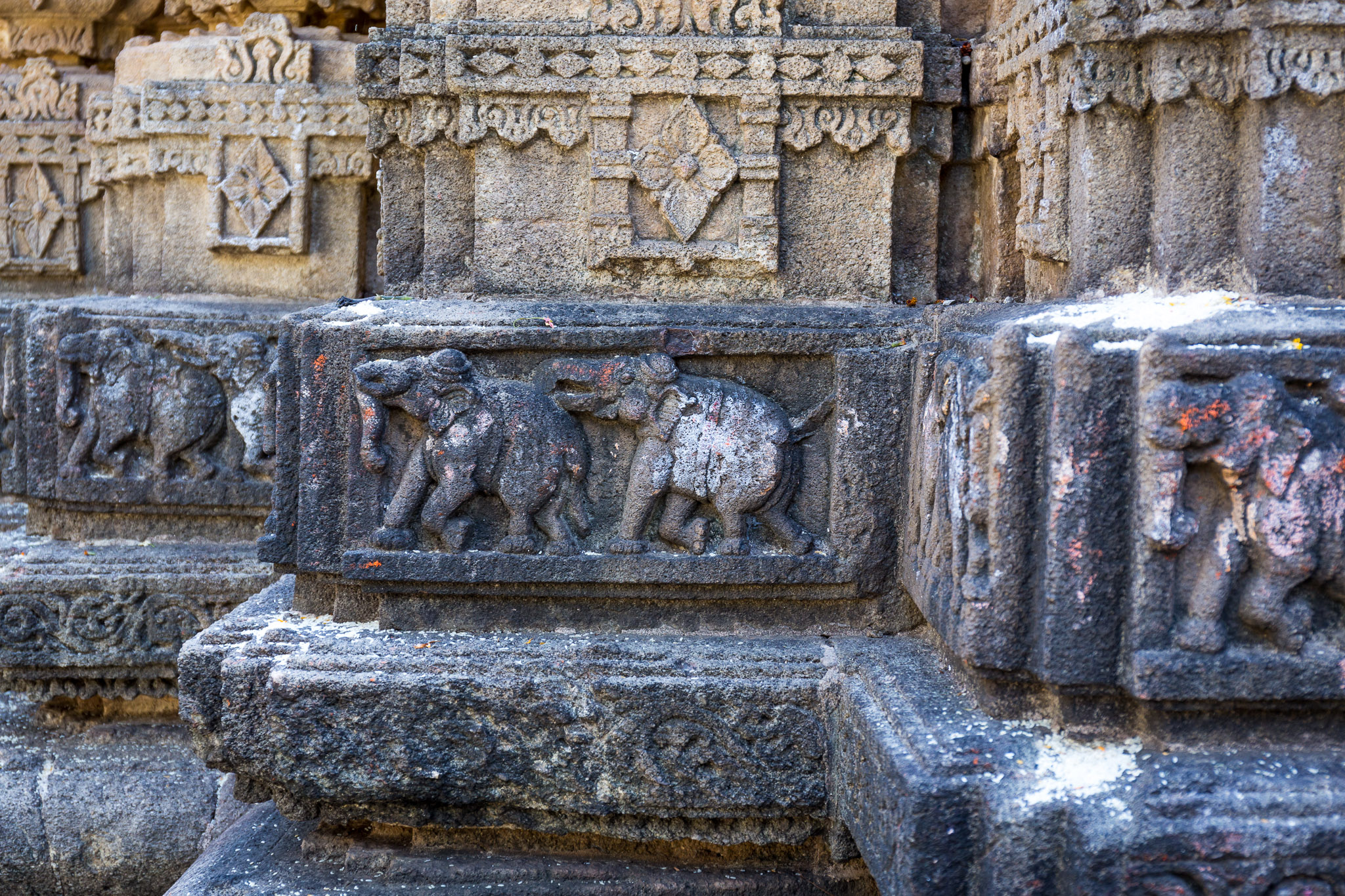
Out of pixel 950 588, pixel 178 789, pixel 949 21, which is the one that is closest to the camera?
pixel 950 588

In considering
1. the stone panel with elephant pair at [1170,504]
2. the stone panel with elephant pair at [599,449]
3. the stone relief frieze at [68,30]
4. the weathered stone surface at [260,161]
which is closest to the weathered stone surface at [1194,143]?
the stone panel with elephant pair at [1170,504]

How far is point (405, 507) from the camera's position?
262 cm

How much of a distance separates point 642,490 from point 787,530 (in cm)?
34

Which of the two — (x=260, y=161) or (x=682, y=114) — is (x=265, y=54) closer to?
(x=260, y=161)

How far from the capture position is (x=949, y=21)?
3.04 meters

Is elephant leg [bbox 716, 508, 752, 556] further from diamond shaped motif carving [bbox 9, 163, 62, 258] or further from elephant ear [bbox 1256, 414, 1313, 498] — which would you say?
diamond shaped motif carving [bbox 9, 163, 62, 258]

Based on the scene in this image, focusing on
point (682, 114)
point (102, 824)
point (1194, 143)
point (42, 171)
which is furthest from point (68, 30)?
point (1194, 143)

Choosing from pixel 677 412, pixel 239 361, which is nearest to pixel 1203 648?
pixel 677 412

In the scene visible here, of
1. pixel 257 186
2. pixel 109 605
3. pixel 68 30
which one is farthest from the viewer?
pixel 68 30

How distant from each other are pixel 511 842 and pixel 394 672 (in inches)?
19.9

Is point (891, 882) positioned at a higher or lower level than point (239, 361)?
lower

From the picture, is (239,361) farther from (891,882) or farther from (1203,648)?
(1203,648)

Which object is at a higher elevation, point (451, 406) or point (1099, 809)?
point (451, 406)

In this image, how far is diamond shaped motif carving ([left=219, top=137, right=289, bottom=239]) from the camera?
4020 millimetres
